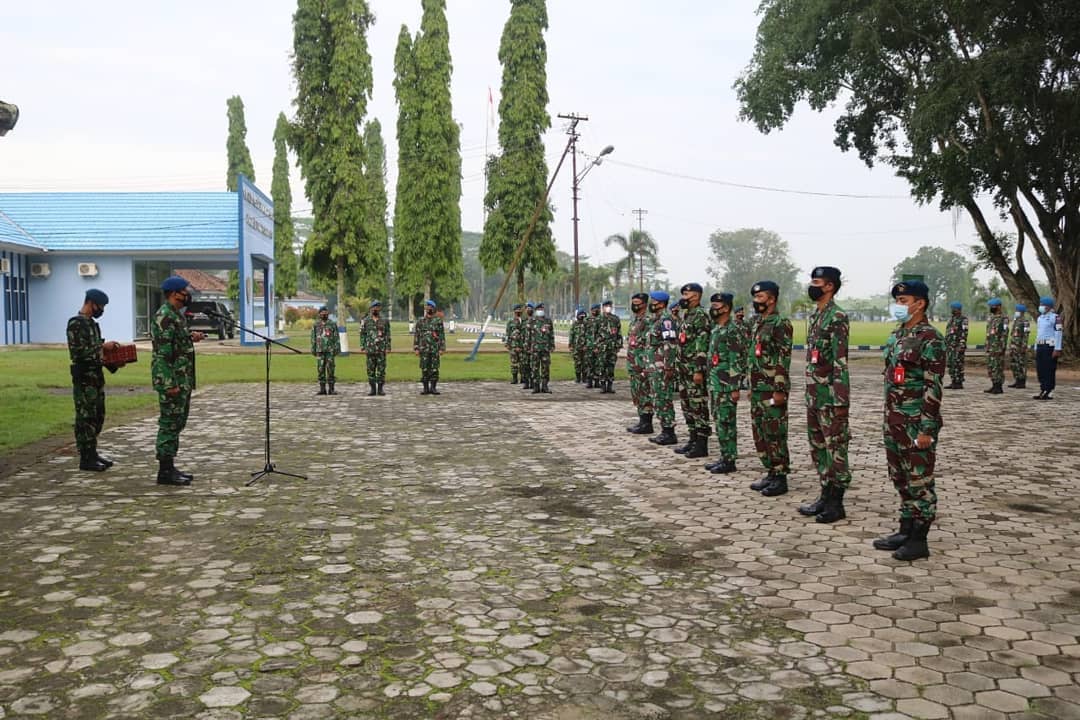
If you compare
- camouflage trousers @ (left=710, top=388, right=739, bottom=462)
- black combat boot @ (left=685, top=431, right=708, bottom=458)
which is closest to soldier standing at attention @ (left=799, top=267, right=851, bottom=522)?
camouflage trousers @ (left=710, top=388, right=739, bottom=462)

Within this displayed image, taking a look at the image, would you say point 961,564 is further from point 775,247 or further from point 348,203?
point 775,247

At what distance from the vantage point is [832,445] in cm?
583

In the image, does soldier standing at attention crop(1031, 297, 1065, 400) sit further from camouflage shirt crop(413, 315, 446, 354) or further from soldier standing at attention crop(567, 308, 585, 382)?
camouflage shirt crop(413, 315, 446, 354)

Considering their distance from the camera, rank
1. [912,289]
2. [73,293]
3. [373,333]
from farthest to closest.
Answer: [73,293] < [373,333] < [912,289]

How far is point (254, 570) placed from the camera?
15.6 feet

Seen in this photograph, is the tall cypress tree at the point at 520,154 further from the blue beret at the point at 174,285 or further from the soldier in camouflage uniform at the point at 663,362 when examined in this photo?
Answer: the blue beret at the point at 174,285

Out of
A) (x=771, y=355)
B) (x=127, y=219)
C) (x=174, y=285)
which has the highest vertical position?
(x=127, y=219)

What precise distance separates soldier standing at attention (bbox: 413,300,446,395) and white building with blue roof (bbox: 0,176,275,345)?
14848mm

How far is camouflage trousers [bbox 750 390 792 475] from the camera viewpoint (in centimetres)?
678

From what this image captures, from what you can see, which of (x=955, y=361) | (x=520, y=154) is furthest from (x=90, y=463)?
(x=520, y=154)

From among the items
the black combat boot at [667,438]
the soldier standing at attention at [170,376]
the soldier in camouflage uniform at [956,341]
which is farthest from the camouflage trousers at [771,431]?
the soldier in camouflage uniform at [956,341]

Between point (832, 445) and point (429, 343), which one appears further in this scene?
point (429, 343)

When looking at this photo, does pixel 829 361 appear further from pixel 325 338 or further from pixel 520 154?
pixel 520 154

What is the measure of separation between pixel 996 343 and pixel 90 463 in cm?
1501
